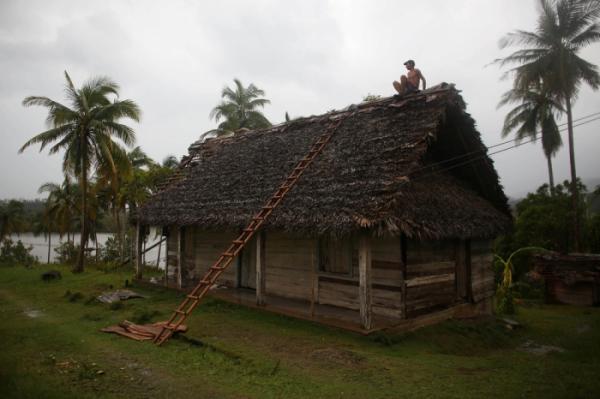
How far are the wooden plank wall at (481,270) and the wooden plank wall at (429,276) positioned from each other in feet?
2.98

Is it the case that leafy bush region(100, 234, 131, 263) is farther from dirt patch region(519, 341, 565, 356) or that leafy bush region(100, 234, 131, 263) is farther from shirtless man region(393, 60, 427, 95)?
dirt patch region(519, 341, 565, 356)

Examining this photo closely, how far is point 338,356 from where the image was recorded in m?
6.74

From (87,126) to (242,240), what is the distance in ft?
42.2

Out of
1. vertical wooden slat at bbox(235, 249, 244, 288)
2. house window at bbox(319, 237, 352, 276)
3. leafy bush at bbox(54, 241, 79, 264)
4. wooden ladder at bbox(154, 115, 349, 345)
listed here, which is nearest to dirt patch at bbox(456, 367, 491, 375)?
house window at bbox(319, 237, 352, 276)

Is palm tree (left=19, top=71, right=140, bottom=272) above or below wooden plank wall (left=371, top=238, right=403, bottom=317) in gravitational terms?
above

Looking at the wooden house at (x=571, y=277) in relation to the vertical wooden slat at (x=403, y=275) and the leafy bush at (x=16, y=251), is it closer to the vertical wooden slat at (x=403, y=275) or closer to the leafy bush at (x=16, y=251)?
the vertical wooden slat at (x=403, y=275)

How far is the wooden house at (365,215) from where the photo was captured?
8.12 meters

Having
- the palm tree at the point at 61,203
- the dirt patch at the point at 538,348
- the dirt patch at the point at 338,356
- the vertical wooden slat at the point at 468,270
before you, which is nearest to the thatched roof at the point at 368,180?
the vertical wooden slat at the point at 468,270

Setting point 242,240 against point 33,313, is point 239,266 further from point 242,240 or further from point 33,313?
point 33,313

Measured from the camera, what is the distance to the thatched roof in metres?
7.98

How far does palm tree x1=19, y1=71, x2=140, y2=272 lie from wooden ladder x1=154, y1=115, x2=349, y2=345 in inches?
432

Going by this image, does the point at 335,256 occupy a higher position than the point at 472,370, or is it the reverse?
the point at 335,256

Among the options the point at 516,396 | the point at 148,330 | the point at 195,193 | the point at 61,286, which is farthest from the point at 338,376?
the point at 61,286

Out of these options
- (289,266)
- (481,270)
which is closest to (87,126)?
(289,266)
